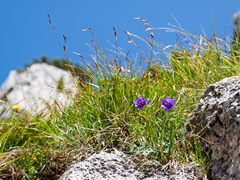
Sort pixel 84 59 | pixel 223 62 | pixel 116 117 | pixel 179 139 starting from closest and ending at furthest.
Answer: pixel 179 139, pixel 116 117, pixel 84 59, pixel 223 62

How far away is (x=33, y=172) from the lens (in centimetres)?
422

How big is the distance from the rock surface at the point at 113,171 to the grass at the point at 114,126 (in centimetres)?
10

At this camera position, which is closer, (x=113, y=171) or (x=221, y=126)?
(x=113, y=171)

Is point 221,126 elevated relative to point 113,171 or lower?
elevated

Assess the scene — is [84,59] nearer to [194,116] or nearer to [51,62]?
[194,116]

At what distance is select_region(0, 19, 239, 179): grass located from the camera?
3.68 m

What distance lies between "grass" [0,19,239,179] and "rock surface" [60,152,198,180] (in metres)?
0.10

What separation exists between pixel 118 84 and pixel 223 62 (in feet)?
4.38

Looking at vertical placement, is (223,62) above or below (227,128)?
above

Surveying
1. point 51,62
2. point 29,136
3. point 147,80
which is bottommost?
point 29,136

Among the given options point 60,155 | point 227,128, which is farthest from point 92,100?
point 227,128

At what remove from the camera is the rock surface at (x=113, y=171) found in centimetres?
343

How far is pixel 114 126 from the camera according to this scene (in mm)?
4047

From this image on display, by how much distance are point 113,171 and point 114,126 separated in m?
0.62
